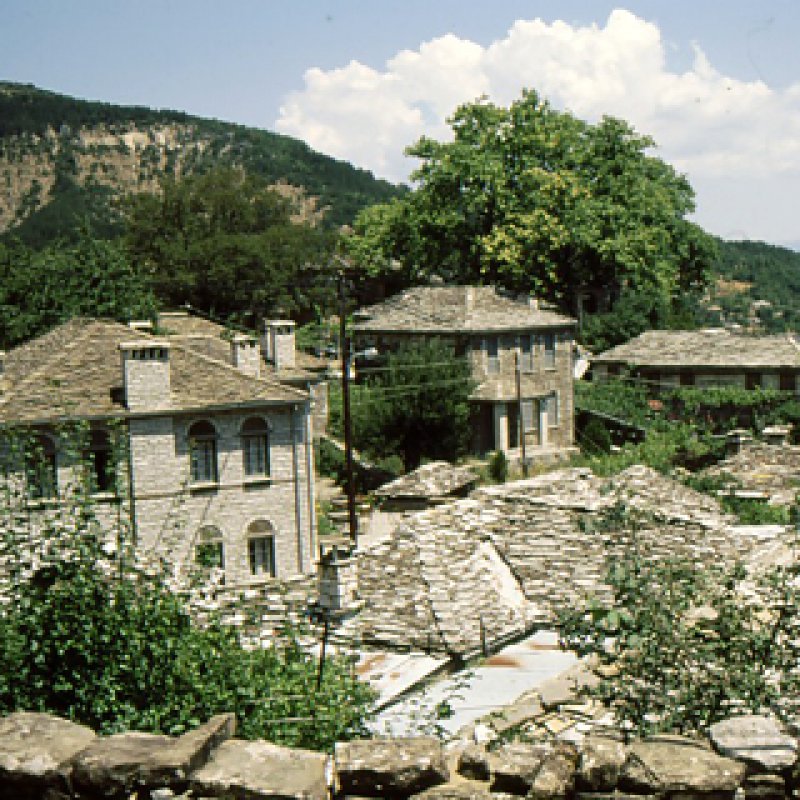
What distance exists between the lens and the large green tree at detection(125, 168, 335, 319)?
180ft

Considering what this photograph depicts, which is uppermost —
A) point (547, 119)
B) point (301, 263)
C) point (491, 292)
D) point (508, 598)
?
point (547, 119)

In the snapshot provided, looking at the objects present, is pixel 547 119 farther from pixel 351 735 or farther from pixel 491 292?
pixel 351 735

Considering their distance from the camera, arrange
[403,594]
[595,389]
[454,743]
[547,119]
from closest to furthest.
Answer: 1. [454,743]
2. [403,594]
3. [595,389]
4. [547,119]

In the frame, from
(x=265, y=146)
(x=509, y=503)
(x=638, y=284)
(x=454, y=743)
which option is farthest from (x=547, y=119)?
(x=265, y=146)

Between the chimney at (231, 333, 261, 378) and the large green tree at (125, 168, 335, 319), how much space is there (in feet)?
91.2

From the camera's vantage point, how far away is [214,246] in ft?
181

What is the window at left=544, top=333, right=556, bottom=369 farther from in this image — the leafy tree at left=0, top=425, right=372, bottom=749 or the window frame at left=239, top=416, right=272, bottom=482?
the leafy tree at left=0, top=425, right=372, bottom=749

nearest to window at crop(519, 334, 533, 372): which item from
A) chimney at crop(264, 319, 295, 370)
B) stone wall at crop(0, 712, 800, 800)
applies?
chimney at crop(264, 319, 295, 370)

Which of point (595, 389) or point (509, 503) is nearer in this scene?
point (509, 503)

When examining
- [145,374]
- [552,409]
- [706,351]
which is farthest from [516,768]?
[706,351]

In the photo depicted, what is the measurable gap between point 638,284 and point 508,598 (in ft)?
143

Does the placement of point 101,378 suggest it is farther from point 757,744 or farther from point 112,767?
point 757,744

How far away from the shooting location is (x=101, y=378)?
2291 cm

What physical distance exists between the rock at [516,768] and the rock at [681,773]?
15.6 inches
